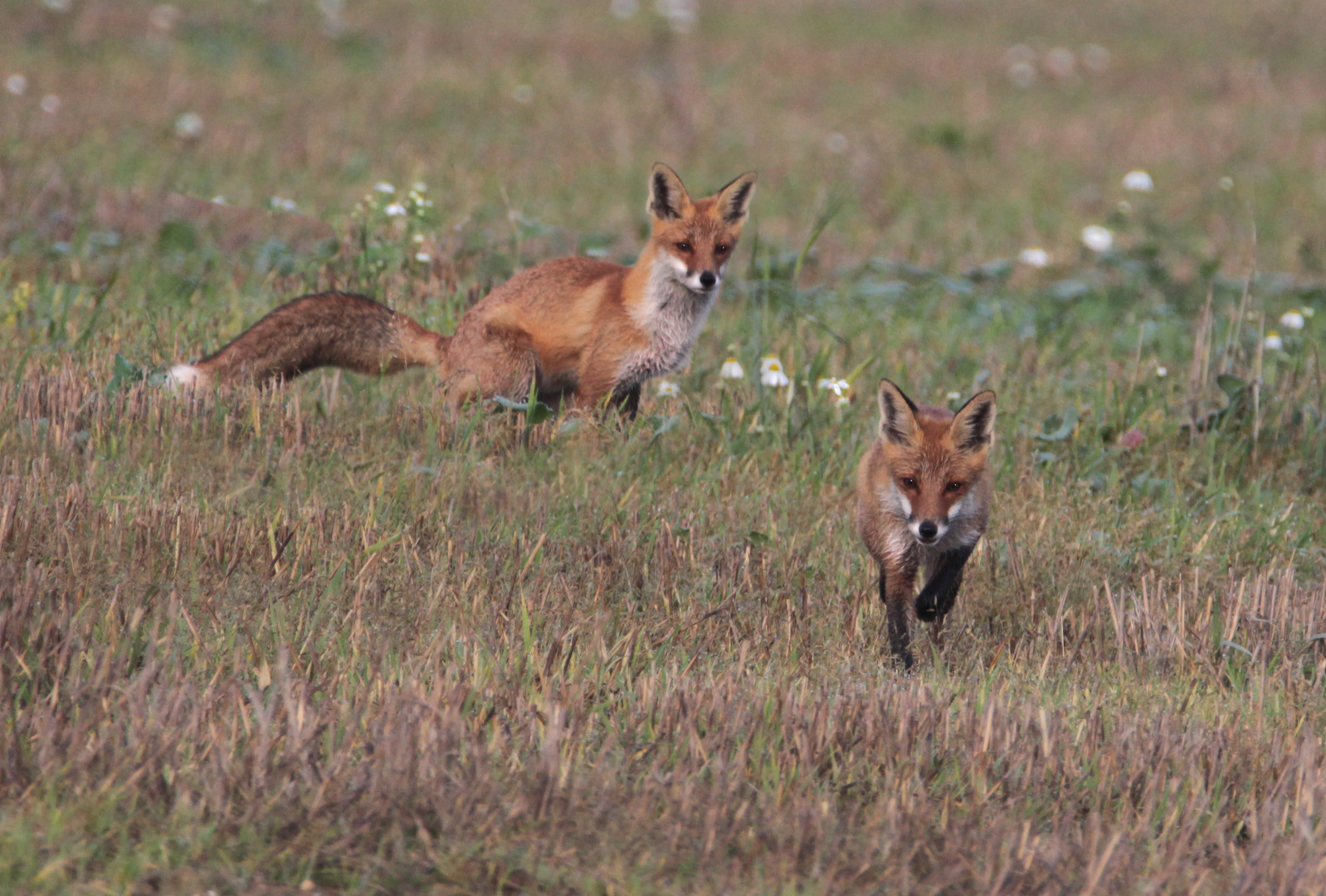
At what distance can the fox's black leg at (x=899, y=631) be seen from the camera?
215 inches

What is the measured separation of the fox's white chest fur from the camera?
7.34 meters

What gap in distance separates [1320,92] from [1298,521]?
17097mm

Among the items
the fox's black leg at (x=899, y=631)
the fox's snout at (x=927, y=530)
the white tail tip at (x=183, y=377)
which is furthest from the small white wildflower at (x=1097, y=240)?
the white tail tip at (x=183, y=377)

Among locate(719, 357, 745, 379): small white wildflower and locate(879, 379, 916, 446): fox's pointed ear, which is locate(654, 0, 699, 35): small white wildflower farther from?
locate(879, 379, 916, 446): fox's pointed ear

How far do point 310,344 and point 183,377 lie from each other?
0.64m

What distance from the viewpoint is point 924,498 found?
17.3 ft

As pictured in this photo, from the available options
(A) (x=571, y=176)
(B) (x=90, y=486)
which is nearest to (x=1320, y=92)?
(A) (x=571, y=176)

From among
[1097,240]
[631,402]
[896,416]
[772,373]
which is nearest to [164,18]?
[1097,240]

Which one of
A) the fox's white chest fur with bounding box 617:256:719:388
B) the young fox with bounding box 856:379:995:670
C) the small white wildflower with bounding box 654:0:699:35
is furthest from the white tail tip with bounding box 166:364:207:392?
the small white wildflower with bounding box 654:0:699:35

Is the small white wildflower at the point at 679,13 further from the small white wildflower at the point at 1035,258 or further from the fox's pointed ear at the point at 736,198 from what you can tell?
the fox's pointed ear at the point at 736,198

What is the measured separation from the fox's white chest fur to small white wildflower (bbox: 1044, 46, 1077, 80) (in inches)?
662

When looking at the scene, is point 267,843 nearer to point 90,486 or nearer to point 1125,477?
point 90,486

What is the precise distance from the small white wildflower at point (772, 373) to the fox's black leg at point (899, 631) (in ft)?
6.99

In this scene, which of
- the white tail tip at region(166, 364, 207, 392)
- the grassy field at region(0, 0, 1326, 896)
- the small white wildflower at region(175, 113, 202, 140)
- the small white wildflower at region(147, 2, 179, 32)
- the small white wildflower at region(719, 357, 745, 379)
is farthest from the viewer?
the small white wildflower at region(147, 2, 179, 32)
